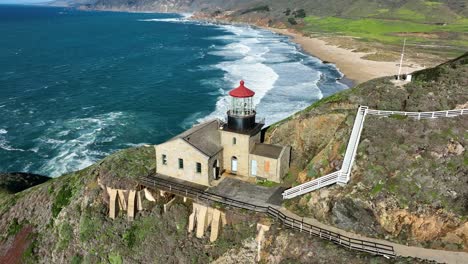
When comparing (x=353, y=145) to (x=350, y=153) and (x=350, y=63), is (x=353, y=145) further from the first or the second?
(x=350, y=63)

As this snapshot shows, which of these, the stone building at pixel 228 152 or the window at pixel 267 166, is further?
the window at pixel 267 166

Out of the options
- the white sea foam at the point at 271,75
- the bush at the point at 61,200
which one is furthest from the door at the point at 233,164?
the white sea foam at the point at 271,75

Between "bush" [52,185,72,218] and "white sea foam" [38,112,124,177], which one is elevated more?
"bush" [52,185,72,218]

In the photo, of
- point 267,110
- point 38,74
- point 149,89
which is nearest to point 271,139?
point 267,110

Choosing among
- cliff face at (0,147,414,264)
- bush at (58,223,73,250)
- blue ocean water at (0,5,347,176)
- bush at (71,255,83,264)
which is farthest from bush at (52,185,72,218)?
blue ocean water at (0,5,347,176)

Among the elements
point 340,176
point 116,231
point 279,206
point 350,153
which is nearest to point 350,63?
point 350,153

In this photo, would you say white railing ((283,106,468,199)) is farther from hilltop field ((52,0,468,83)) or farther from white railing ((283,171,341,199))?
hilltop field ((52,0,468,83))

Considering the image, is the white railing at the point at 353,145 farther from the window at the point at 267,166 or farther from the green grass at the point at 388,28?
the green grass at the point at 388,28
